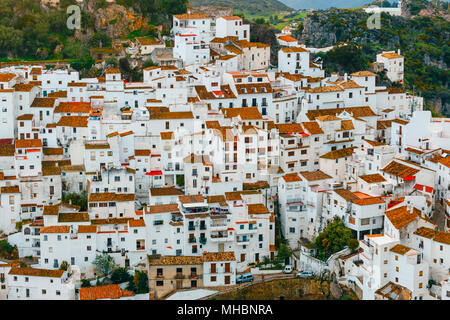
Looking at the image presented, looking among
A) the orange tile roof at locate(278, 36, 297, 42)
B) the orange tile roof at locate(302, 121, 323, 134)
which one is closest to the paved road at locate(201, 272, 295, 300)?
the orange tile roof at locate(302, 121, 323, 134)

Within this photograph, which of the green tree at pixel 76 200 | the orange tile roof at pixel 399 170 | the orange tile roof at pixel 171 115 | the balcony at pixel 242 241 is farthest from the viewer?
the orange tile roof at pixel 171 115

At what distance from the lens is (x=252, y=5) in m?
81.8

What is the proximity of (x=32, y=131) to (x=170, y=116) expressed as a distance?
6413 millimetres

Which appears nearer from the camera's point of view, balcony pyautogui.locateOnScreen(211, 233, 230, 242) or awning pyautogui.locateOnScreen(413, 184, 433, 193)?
balcony pyautogui.locateOnScreen(211, 233, 230, 242)

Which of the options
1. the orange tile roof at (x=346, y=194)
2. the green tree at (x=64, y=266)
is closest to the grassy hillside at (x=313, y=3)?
the orange tile roof at (x=346, y=194)

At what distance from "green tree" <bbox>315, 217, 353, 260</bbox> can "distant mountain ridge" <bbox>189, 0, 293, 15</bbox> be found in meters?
51.6

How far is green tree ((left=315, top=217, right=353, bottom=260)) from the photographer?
26984mm

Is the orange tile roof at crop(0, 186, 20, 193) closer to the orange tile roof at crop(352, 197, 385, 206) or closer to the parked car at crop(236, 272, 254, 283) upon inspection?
the parked car at crop(236, 272, 254, 283)

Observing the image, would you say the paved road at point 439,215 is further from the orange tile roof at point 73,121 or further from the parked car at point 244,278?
the orange tile roof at point 73,121

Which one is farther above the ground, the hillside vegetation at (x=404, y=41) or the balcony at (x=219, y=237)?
the hillside vegetation at (x=404, y=41)

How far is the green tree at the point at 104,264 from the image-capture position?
2627cm

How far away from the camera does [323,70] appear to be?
1601 inches
